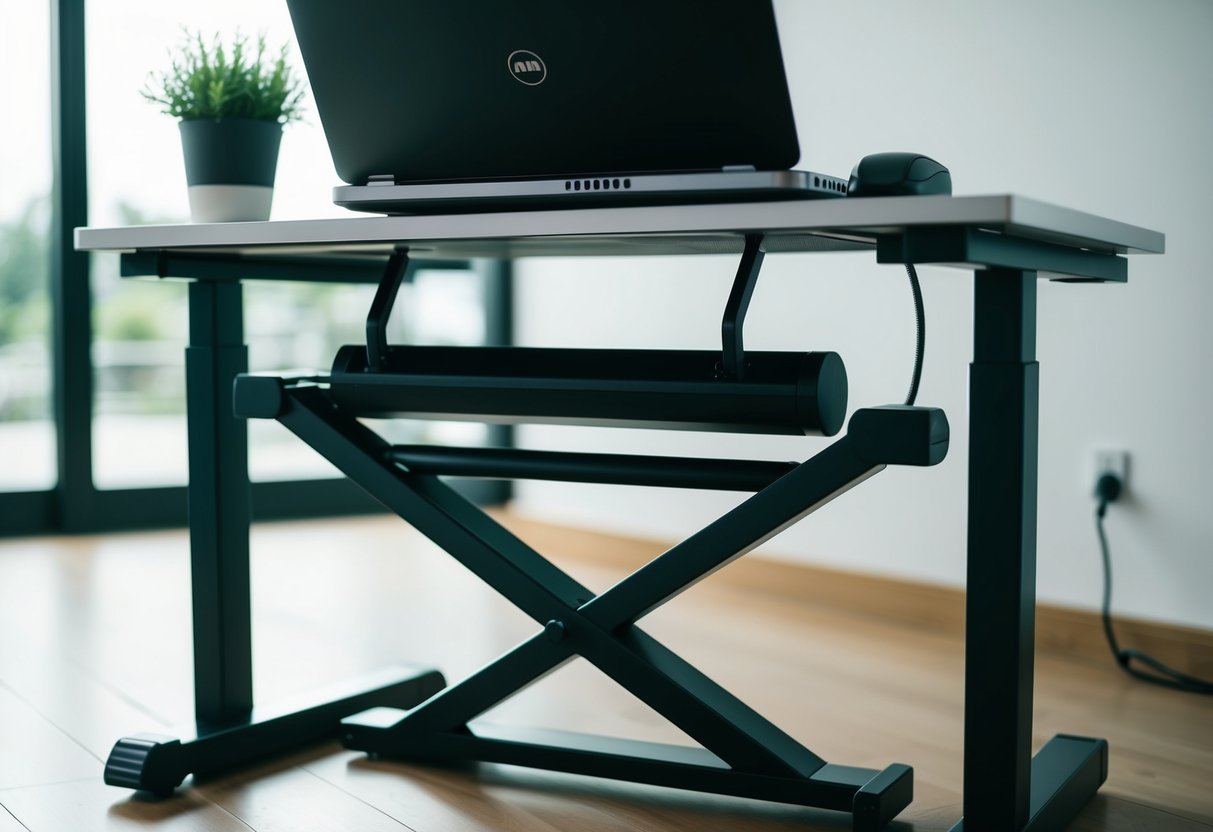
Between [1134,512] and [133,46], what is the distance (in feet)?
9.51

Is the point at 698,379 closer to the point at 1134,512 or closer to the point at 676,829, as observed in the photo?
the point at 676,829

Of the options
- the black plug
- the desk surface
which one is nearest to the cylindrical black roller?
the desk surface

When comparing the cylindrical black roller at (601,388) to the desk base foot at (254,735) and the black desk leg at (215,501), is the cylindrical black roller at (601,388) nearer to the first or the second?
the black desk leg at (215,501)

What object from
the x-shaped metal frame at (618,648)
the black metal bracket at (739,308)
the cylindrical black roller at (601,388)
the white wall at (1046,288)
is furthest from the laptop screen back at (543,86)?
the white wall at (1046,288)

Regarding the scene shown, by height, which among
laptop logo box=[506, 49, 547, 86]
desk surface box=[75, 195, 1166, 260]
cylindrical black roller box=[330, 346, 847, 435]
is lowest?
cylindrical black roller box=[330, 346, 847, 435]

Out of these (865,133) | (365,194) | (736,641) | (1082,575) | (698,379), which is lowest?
(736,641)

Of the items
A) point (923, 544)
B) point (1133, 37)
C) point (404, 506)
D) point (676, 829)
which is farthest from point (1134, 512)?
point (404, 506)

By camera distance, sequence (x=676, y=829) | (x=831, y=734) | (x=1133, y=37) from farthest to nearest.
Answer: (x=1133, y=37) → (x=831, y=734) → (x=676, y=829)

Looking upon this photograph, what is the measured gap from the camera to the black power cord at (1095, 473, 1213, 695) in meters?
2.21

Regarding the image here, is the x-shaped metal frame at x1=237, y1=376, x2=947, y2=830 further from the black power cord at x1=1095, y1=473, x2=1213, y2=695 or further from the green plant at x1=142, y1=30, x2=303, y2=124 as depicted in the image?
the black power cord at x1=1095, y1=473, x2=1213, y2=695

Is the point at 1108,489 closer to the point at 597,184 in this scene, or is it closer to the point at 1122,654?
the point at 1122,654

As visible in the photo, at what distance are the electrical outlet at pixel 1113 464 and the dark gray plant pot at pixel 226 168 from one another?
1.56 meters

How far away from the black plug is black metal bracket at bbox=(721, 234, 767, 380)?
1.25 m

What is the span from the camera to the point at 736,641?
250 cm
